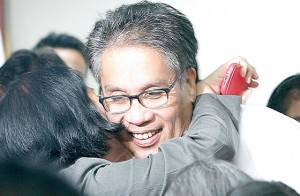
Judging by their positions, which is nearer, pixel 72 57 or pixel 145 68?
pixel 145 68

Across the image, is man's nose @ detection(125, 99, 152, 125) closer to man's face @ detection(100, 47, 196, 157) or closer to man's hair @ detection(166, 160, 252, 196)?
man's face @ detection(100, 47, 196, 157)

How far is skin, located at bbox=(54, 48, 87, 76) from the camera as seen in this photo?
2877 millimetres

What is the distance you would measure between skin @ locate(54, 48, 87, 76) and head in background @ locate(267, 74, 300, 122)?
0.81 m

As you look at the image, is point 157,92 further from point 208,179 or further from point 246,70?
point 208,179

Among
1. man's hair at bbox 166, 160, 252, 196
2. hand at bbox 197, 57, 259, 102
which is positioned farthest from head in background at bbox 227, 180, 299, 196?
hand at bbox 197, 57, 259, 102

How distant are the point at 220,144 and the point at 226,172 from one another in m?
0.44

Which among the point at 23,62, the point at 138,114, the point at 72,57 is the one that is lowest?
the point at 72,57

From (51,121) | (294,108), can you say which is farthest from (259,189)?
(294,108)

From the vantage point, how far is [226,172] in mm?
1010

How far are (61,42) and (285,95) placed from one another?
46.9 inches

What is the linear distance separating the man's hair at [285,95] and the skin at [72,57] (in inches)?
31.7

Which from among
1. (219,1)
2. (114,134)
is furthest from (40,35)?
(114,134)

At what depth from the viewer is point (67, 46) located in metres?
3.13

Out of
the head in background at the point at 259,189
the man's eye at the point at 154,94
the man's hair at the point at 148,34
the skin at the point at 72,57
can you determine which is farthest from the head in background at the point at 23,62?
the head in background at the point at 259,189
